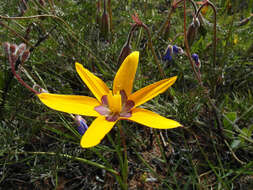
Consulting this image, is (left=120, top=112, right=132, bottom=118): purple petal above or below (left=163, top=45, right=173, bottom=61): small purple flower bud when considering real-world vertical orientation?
below

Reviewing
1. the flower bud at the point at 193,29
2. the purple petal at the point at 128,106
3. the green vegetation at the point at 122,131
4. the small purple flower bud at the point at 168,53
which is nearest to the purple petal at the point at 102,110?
the purple petal at the point at 128,106

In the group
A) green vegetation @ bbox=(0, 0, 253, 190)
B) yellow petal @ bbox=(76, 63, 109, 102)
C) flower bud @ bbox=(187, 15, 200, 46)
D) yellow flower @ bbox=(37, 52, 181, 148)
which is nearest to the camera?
yellow flower @ bbox=(37, 52, 181, 148)

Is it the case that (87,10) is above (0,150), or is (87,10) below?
above

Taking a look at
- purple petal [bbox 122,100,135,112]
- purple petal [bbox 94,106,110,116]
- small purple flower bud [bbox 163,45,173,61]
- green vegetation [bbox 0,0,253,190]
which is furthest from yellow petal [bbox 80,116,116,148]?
small purple flower bud [bbox 163,45,173,61]

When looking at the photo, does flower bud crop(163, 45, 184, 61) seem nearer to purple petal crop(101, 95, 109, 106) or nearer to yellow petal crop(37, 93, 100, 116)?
purple petal crop(101, 95, 109, 106)

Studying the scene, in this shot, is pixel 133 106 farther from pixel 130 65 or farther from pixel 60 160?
pixel 60 160

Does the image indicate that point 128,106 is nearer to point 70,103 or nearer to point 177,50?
point 70,103

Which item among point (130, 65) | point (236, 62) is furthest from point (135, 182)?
point (236, 62)

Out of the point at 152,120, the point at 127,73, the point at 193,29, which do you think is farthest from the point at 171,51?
the point at 152,120
